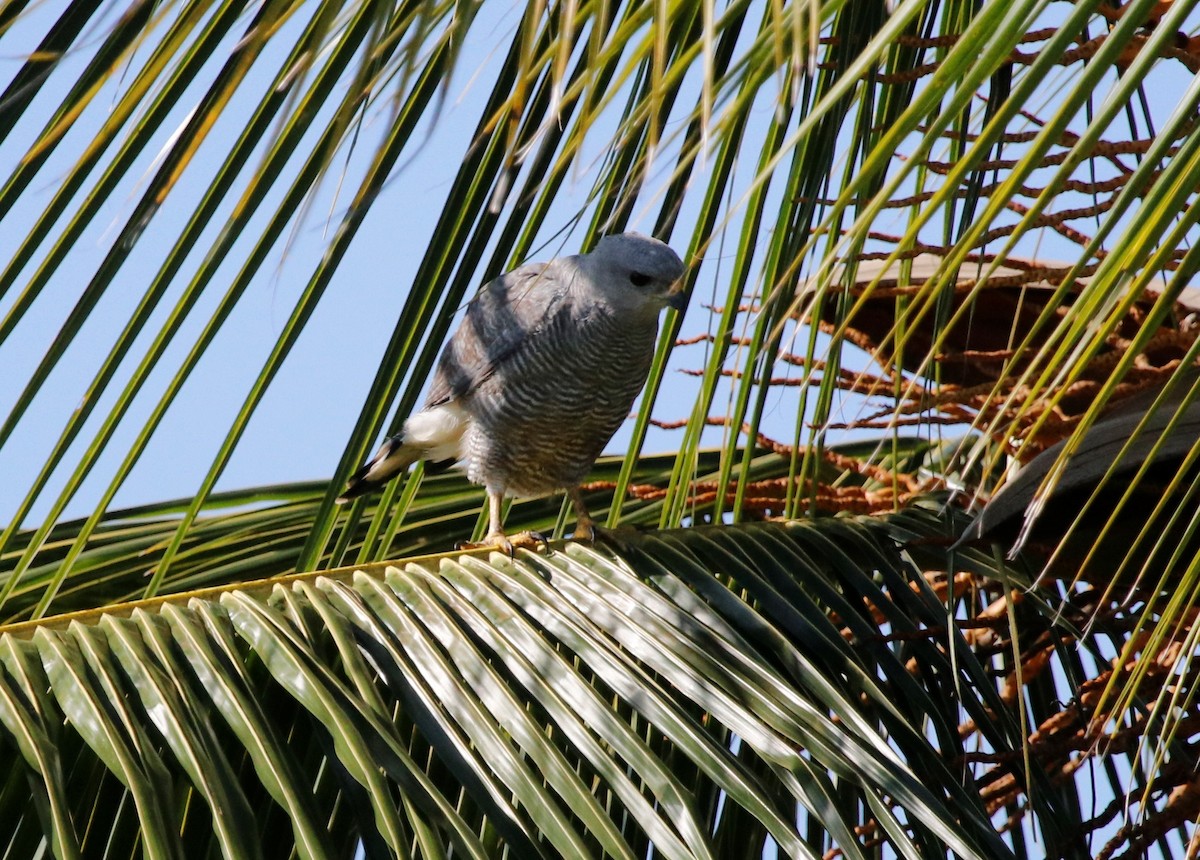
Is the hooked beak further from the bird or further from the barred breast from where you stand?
the barred breast

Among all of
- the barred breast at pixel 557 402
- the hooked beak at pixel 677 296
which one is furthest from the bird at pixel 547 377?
the hooked beak at pixel 677 296

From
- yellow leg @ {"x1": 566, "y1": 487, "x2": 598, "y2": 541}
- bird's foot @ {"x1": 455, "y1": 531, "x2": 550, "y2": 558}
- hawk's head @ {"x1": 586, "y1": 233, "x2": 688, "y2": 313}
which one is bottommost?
yellow leg @ {"x1": 566, "y1": 487, "x2": 598, "y2": 541}

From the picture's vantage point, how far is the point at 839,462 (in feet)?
8.96

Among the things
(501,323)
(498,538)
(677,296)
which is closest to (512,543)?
(498,538)

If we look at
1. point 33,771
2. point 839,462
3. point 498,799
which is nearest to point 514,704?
point 498,799

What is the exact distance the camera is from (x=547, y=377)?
13.8ft

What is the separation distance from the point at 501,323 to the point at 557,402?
324 millimetres

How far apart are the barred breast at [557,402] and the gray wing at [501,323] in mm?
36

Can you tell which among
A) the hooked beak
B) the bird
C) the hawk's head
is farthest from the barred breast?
the hooked beak

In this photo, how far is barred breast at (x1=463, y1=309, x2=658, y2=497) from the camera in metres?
4.06

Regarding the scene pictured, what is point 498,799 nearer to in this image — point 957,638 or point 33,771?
point 33,771

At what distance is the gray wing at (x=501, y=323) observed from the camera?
424cm

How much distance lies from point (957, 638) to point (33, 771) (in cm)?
148

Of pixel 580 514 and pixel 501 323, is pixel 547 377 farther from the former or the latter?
pixel 580 514
